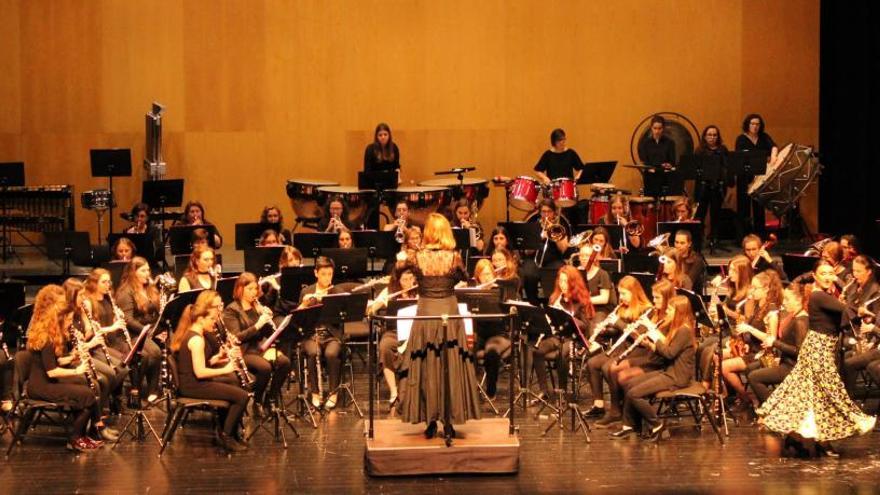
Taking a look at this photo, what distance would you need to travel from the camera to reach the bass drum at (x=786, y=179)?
14.7 meters

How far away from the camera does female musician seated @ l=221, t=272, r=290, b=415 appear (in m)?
9.54

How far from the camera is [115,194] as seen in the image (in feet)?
55.3

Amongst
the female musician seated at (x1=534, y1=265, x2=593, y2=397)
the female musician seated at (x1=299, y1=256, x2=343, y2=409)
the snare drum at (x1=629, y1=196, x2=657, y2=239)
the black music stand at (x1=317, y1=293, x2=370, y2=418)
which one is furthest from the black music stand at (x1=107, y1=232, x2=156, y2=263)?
the snare drum at (x1=629, y1=196, x2=657, y2=239)

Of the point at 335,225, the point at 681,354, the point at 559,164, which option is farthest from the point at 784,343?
the point at 559,164

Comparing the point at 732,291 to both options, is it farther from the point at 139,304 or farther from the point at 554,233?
the point at 139,304

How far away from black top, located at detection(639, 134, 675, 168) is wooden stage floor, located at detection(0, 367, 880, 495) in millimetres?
6904

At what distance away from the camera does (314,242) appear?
41.8ft

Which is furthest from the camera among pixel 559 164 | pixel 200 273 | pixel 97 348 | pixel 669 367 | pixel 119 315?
pixel 559 164

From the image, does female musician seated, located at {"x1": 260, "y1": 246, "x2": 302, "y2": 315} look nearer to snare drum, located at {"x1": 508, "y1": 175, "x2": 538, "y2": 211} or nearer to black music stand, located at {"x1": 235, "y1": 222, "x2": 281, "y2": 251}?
Result: black music stand, located at {"x1": 235, "y1": 222, "x2": 281, "y2": 251}

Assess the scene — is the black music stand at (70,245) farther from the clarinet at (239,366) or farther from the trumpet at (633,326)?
the trumpet at (633,326)

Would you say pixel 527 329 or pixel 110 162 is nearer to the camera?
pixel 527 329

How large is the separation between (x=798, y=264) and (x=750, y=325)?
189 cm

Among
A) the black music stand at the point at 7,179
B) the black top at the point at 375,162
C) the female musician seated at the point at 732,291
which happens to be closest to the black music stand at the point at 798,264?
the female musician seated at the point at 732,291

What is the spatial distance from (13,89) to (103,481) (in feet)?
32.1
